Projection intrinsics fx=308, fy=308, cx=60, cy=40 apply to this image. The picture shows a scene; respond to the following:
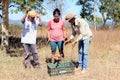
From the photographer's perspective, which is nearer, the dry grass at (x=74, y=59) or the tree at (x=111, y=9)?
the dry grass at (x=74, y=59)

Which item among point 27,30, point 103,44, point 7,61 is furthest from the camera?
point 103,44

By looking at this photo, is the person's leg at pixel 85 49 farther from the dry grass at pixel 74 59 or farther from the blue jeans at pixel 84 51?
the dry grass at pixel 74 59

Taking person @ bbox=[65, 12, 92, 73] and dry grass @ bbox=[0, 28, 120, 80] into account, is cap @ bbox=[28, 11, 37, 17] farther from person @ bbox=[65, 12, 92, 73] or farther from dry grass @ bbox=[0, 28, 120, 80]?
dry grass @ bbox=[0, 28, 120, 80]

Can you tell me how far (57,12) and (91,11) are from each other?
40988 millimetres

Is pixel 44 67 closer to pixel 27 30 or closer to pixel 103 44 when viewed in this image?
pixel 27 30

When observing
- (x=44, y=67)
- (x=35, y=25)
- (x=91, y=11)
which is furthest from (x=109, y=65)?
(x=91, y=11)

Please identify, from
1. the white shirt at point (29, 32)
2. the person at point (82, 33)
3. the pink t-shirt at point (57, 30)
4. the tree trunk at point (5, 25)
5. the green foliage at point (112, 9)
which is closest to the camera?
the person at point (82, 33)

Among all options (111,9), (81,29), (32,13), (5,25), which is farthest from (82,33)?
(111,9)

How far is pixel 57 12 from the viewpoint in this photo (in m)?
8.22

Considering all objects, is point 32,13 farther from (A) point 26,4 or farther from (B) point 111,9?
(B) point 111,9

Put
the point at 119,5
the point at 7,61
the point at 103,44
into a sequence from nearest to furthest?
the point at 7,61, the point at 103,44, the point at 119,5

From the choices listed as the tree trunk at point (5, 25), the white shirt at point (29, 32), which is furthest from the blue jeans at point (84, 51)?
the tree trunk at point (5, 25)

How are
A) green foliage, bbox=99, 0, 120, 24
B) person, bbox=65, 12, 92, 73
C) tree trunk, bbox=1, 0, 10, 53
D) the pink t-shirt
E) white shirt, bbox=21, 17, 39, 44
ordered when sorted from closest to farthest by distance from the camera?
person, bbox=65, 12, 92, 73
white shirt, bbox=21, 17, 39, 44
the pink t-shirt
tree trunk, bbox=1, 0, 10, 53
green foliage, bbox=99, 0, 120, 24

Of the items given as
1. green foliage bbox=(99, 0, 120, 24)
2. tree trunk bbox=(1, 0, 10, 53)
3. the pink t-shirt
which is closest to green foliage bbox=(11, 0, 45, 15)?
tree trunk bbox=(1, 0, 10, 53)
